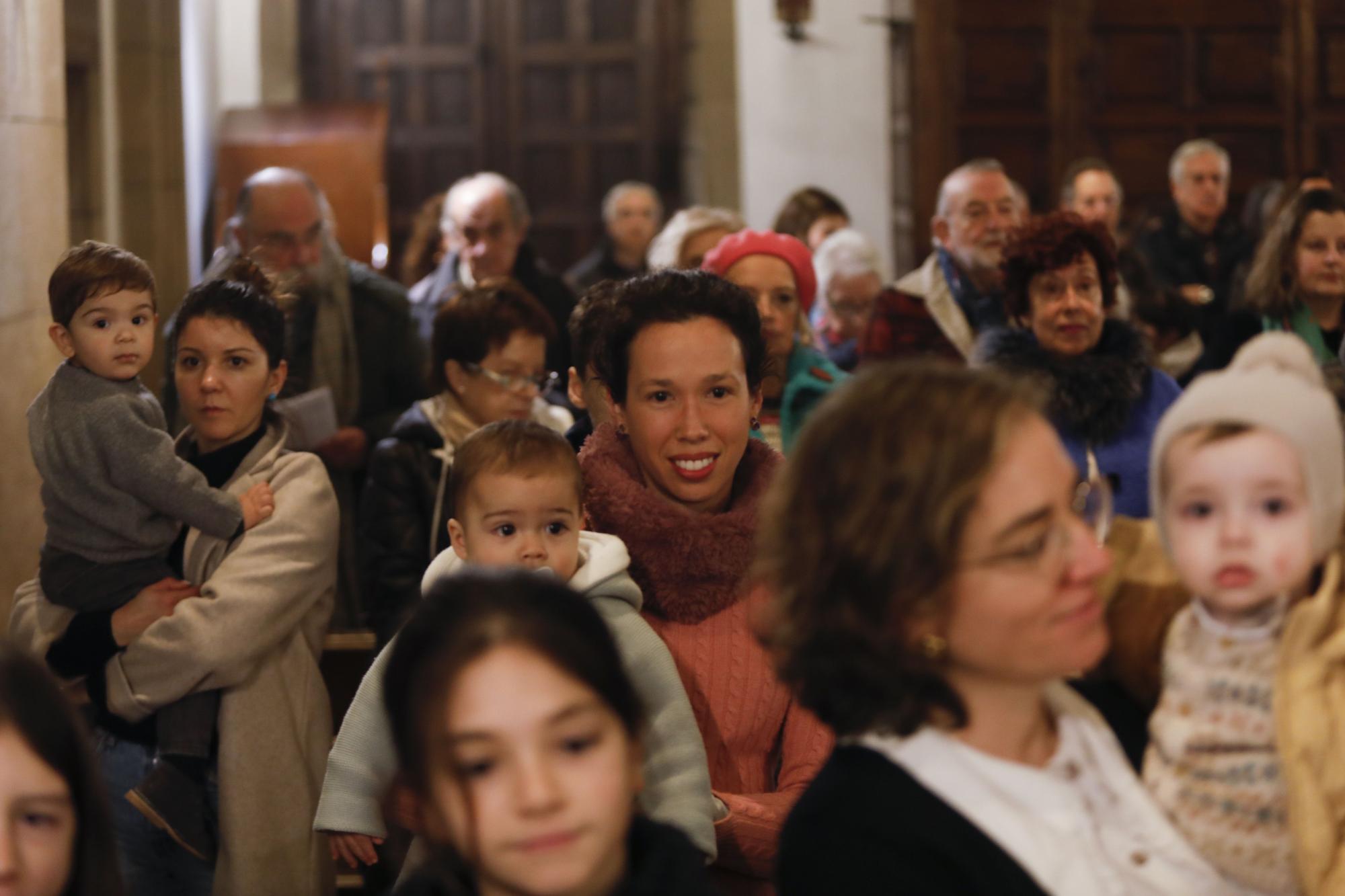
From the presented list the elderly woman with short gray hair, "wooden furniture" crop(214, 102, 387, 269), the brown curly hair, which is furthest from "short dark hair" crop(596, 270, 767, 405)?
"wooden furniture" crop(214, 102, 387, 269)

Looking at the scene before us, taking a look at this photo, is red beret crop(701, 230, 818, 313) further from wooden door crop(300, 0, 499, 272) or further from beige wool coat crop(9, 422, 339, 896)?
wooden door crop(300, 0, 499, 272)

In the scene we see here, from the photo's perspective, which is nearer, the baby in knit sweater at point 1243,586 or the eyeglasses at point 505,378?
A: the baby in knit sweater at point 1243,586

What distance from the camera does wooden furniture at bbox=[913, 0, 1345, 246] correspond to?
8977 mm

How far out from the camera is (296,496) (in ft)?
11.0

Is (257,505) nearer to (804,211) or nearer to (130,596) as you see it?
(130,596)

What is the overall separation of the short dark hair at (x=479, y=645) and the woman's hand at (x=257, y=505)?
1.59 meters

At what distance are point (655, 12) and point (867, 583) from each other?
31.4 ft

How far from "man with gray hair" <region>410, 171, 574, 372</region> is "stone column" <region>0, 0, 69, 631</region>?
1747 mm

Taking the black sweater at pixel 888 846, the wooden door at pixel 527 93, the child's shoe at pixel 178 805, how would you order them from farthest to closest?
the wooden door at pixel 527 93
the child's shoe at pixel 178 805
the black sweater at pixel 888 846

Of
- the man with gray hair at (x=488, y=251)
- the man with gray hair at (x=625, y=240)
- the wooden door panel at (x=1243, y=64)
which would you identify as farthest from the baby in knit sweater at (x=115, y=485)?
the wooden door panel at (x=1243, y=64)

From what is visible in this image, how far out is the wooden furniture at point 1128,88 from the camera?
29.5 ft

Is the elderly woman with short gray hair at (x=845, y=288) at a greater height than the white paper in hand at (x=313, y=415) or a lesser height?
greater

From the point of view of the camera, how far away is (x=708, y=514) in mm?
2771

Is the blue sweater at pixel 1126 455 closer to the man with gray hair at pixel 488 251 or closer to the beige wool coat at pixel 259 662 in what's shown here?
the beige wool coat at pixel 259 662
